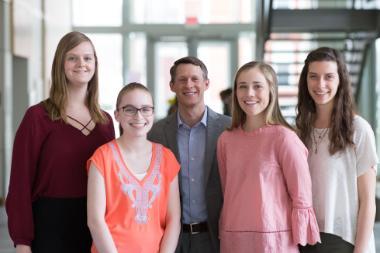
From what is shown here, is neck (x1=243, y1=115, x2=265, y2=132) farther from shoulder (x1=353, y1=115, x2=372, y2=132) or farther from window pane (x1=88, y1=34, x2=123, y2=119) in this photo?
window pane (x1=88, y1=34, x2=123, y2=119)

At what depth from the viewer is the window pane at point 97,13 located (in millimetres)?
13805

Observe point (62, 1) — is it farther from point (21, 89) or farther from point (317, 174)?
point (317, 174)

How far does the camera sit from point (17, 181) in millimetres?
2514

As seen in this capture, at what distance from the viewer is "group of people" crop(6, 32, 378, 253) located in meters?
2.43

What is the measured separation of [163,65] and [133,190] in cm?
1184

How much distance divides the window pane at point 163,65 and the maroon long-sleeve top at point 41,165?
37.6ft

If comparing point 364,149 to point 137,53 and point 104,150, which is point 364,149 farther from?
point 137,53

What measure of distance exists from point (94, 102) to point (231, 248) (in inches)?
34.3

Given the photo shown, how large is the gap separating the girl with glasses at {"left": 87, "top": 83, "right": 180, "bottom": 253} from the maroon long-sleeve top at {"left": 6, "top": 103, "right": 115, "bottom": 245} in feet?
0.61

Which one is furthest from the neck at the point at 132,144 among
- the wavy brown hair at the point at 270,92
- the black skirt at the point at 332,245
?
the black skirt at the point at 332,245

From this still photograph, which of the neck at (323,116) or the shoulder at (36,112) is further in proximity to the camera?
the neck at (323,116)

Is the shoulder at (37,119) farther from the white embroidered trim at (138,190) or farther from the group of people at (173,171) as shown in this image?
the white embroidered trim at (138,190)

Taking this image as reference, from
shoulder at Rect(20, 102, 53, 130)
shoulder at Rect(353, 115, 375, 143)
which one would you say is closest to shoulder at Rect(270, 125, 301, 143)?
shoulder at Rect(353, 115, 375, 143)

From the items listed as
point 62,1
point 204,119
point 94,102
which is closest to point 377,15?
point 204,119
